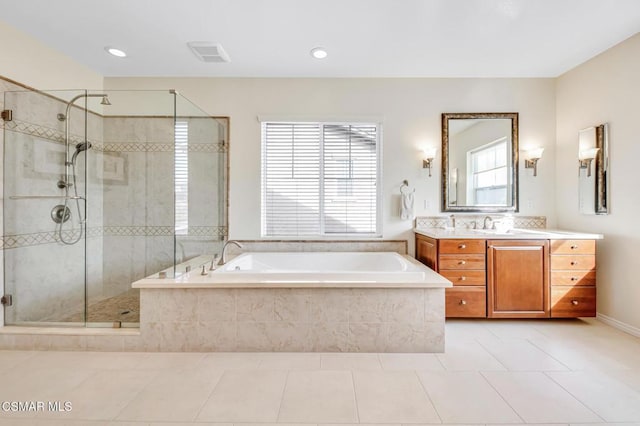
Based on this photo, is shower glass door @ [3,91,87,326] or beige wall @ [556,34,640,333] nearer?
shower glass door @ [3,91,87,326]

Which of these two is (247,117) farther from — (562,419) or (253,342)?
(562,419)

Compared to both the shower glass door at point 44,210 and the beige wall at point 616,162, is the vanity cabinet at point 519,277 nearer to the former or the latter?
the beige wall at point 616,162

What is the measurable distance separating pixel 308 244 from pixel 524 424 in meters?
2.32

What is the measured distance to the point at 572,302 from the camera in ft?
9.18

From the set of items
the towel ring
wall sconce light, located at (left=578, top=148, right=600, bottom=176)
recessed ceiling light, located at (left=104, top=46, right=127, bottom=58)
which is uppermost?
recessed ceiling light, located at (left=104, top=46, right=127, bottom=58)

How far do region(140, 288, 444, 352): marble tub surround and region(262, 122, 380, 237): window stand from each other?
49.7 inches

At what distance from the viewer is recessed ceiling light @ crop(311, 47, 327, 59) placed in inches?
110

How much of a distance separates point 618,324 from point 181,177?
4111 mm

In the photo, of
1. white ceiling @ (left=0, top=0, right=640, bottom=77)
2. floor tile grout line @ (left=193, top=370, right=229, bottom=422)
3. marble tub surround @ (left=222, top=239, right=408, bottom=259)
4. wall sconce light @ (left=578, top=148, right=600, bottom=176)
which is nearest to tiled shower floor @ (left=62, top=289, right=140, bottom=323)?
floor tile grout line @ (left=193, top=370, right=229, bottom=422)

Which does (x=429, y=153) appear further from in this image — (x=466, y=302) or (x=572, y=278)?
(x=572, y=278)

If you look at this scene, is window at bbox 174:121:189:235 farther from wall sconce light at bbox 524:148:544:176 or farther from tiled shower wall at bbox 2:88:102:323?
wall sconce light at bbox 524:148:544:176

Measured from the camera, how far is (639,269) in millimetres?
2555

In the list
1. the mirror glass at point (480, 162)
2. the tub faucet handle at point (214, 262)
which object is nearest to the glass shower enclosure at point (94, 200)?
the tub faucet handle at point (214, 262)

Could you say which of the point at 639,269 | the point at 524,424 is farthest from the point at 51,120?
the point at 639,269
